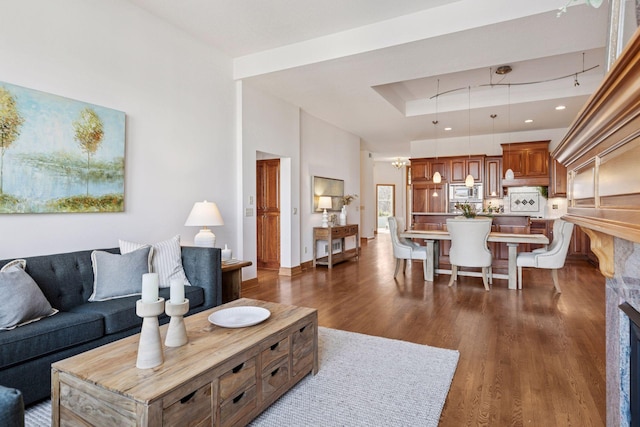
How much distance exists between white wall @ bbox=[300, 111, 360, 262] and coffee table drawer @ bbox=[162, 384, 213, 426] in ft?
16.0

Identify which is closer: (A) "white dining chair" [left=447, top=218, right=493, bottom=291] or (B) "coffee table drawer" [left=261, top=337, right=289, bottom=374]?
(B) "coffee table drawer" [left=261, top=337, right=289, bottom=374]

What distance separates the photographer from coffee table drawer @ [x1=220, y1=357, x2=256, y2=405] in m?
1.68

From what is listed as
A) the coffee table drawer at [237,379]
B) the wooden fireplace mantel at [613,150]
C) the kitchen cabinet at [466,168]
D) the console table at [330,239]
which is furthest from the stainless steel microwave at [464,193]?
the coffee table drawer at [237,379]

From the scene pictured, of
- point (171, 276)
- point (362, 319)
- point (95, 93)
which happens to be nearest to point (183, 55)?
point (95, 93)

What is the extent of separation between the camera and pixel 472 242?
4773mm

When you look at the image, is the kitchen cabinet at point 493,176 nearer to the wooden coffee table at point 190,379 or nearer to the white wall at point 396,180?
the white wall at point 396,180

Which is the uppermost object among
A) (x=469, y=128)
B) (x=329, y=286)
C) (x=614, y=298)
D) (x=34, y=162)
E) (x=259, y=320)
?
(x=469, y=128)

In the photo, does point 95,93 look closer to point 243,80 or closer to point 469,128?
point 243,80

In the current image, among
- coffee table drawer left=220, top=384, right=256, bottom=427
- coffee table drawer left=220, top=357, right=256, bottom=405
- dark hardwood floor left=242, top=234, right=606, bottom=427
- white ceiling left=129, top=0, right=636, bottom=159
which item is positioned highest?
white ceiling left=129, top=0, right=636, bottom=159

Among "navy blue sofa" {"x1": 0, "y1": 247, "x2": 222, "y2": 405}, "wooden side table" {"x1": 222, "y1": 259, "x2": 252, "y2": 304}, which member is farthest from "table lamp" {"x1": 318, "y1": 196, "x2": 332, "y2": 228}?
"navy blue sofa" {"x1": 0, "y1": 247, "x2": 222, "y2": 405}

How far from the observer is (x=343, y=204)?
789 cm

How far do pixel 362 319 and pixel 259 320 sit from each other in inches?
68.8

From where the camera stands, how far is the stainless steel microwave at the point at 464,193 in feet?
27.3

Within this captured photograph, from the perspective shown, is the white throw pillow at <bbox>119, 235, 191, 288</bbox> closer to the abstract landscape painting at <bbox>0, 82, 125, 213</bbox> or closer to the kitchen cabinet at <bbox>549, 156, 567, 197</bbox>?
the abstract landscape painting at <bbox>0, 82, 125, 213</bbox>
